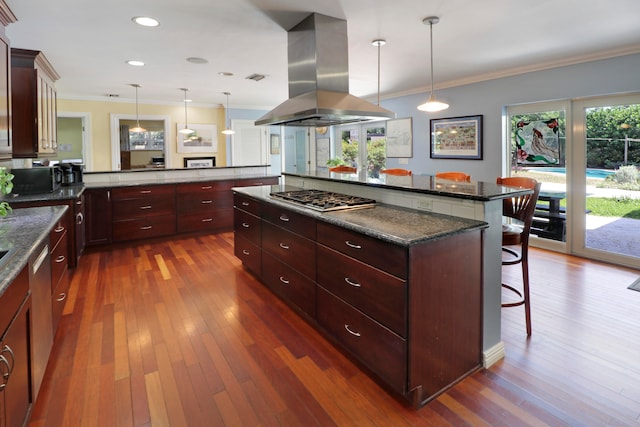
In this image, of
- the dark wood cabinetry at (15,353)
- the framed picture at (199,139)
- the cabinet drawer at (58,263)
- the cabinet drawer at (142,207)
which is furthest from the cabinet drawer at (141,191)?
the dark wood cabinetry at (15,353)

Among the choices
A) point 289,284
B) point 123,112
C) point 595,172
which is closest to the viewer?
point 289,284

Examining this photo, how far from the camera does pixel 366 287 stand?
1.95m

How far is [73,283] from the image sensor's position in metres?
3.59

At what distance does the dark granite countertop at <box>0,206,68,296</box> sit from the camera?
4.50ft

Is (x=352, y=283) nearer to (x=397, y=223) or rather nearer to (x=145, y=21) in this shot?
(x=397, y=223)

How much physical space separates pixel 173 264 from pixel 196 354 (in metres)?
2.11

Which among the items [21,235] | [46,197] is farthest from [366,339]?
[46,197]

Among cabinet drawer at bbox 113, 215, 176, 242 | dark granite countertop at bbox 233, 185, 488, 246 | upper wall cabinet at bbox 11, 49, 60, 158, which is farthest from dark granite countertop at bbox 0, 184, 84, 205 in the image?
dark granite countertop at bbox 233, 185, 488, 246

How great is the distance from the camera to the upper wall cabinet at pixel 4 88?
8.14 feet

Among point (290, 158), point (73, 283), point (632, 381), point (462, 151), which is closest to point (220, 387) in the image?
point (632, 381)

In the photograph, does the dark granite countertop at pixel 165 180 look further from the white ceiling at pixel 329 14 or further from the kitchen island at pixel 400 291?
the kitchen island at pixel 400 291

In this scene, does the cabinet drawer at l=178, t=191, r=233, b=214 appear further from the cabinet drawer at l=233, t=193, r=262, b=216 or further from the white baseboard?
the white baseboard

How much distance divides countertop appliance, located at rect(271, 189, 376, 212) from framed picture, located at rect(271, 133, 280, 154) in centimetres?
584

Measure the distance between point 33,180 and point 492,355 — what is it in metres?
4.27
